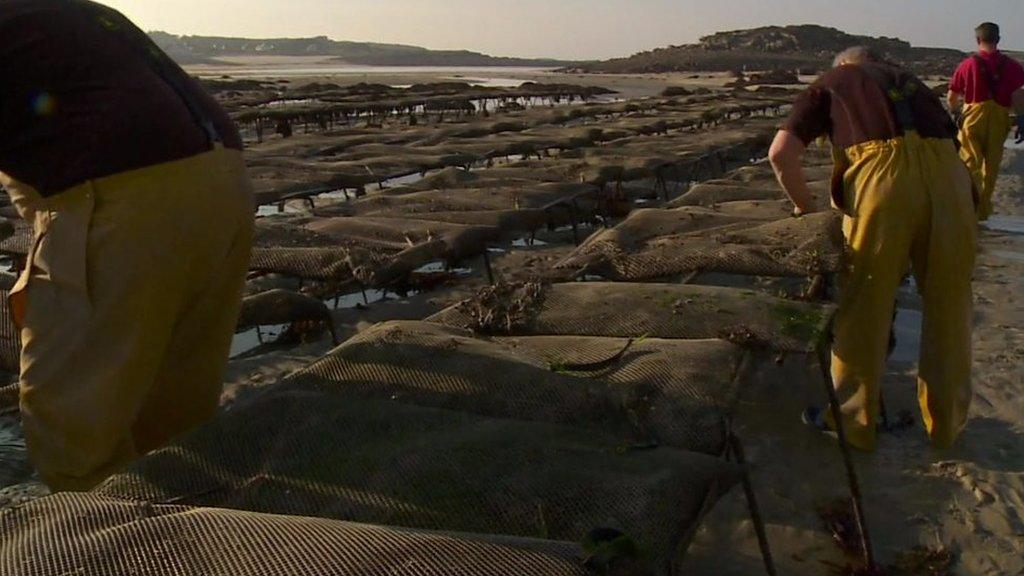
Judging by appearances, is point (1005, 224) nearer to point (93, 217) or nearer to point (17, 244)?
point (17, 244)

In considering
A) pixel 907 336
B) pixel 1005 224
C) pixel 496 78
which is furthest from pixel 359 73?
pixel 907 336

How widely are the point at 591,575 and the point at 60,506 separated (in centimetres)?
131

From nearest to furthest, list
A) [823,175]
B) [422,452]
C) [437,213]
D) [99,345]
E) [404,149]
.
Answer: [422,452], [99,345], [437,213], [823,175], [404,149]

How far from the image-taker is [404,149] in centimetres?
1424

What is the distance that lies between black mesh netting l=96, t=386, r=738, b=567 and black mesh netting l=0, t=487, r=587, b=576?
1.17 feet

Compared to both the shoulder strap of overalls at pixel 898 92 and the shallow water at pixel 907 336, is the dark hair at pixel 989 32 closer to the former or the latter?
the shallow water at pixel 907 336

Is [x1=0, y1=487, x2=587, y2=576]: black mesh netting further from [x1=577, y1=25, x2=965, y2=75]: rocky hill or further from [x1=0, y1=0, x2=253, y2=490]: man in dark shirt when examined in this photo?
[x1=577, y1=25, x2=965, y2=75]: rocky hill

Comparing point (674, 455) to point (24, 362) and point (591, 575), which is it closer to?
point (591, 575)

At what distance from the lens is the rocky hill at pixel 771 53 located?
3305 inches

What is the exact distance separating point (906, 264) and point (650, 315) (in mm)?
1429

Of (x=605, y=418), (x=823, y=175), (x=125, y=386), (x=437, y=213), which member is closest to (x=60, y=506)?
(x=125, y=386)

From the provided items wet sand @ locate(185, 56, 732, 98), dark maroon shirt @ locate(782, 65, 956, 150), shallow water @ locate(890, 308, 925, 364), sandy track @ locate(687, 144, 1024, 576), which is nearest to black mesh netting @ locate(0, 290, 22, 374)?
sandy track @ locate(687, 144, 1024, 576)

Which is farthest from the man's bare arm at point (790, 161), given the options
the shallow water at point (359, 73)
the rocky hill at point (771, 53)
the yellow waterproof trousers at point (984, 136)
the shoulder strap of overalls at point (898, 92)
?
the rocky hill at point (771, 53)

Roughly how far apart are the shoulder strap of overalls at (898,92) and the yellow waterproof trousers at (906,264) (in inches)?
3.3
